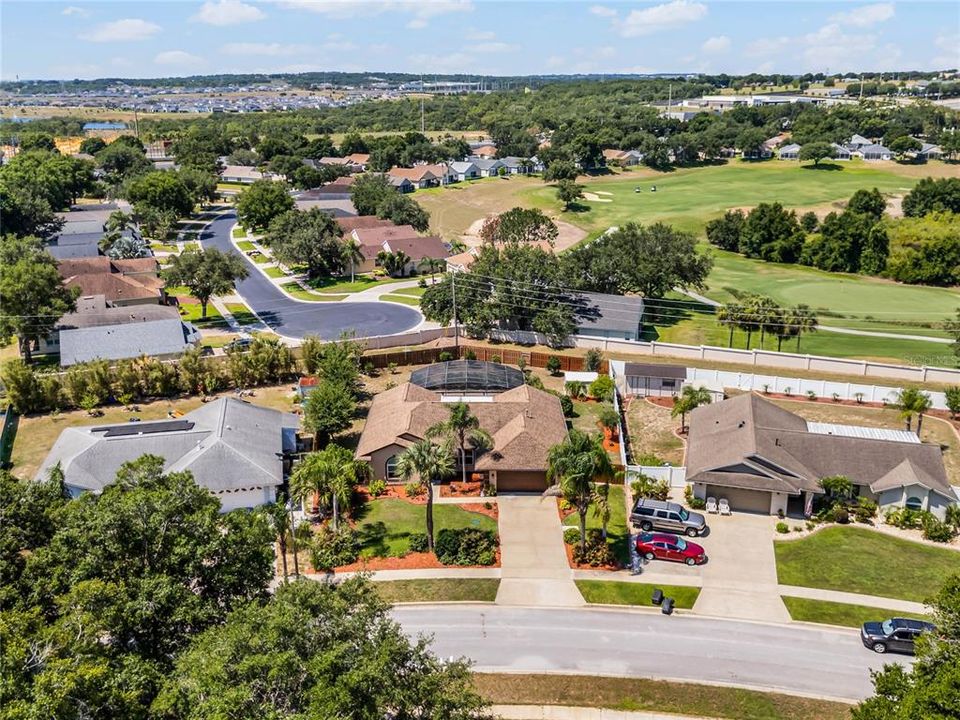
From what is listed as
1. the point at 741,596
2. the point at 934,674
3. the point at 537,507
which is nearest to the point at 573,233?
the point at 537,507

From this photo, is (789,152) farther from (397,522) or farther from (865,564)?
(397,522)

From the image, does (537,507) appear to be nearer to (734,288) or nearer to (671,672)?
(671,672)

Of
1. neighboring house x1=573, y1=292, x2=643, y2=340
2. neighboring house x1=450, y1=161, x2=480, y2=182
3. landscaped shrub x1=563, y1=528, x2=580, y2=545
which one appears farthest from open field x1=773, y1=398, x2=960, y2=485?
neighboring house x1=450, y1=161, x2=480, y2=182

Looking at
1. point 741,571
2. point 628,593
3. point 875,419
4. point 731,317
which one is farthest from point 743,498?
point 731,317

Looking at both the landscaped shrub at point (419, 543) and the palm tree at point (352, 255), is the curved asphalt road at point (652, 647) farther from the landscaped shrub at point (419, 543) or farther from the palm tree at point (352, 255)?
the palm tree at point (352, 255)

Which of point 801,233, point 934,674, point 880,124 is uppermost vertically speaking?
point 880,124

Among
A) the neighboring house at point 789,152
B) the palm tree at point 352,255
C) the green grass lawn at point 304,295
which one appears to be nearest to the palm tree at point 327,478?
the green grass lawn at point 304,295
